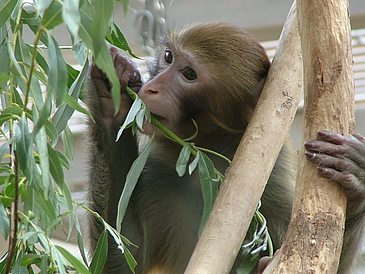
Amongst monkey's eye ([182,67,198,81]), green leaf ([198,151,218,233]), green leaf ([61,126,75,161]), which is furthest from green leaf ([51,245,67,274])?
monkey's eye ([182,67,198,81])

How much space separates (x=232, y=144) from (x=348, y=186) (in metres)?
1.19

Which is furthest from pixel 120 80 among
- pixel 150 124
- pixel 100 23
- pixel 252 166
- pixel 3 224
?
pixel 100 23

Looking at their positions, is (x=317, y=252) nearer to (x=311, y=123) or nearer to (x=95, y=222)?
(x=311, y=123)

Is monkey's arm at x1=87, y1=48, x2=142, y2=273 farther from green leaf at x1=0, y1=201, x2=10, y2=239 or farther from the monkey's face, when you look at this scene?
green leaf at x1=0, y1=201, x2=10, y2=239

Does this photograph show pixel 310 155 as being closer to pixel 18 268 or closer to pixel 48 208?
pixel 48 208

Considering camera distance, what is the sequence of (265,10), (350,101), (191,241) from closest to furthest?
1. (350,101)
2. (191,241)
3. (265,10)

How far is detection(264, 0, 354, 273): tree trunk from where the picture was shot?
1908mm

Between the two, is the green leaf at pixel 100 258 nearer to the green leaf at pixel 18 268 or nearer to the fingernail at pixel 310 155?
the green leaf at pixel 18 268

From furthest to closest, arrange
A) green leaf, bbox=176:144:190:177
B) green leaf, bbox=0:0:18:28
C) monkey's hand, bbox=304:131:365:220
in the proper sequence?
green leaf, bbox=176:144:190:177 → monkey's hand, bbox=304:131:365:220 → green leaf, bbox=0:0:18:28

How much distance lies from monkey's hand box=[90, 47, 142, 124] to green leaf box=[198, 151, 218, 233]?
2.22 ft

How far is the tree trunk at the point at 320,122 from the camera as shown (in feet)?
6.26

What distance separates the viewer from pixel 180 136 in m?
3.19

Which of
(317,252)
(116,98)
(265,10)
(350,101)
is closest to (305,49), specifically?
(350,101)

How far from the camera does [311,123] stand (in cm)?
217
